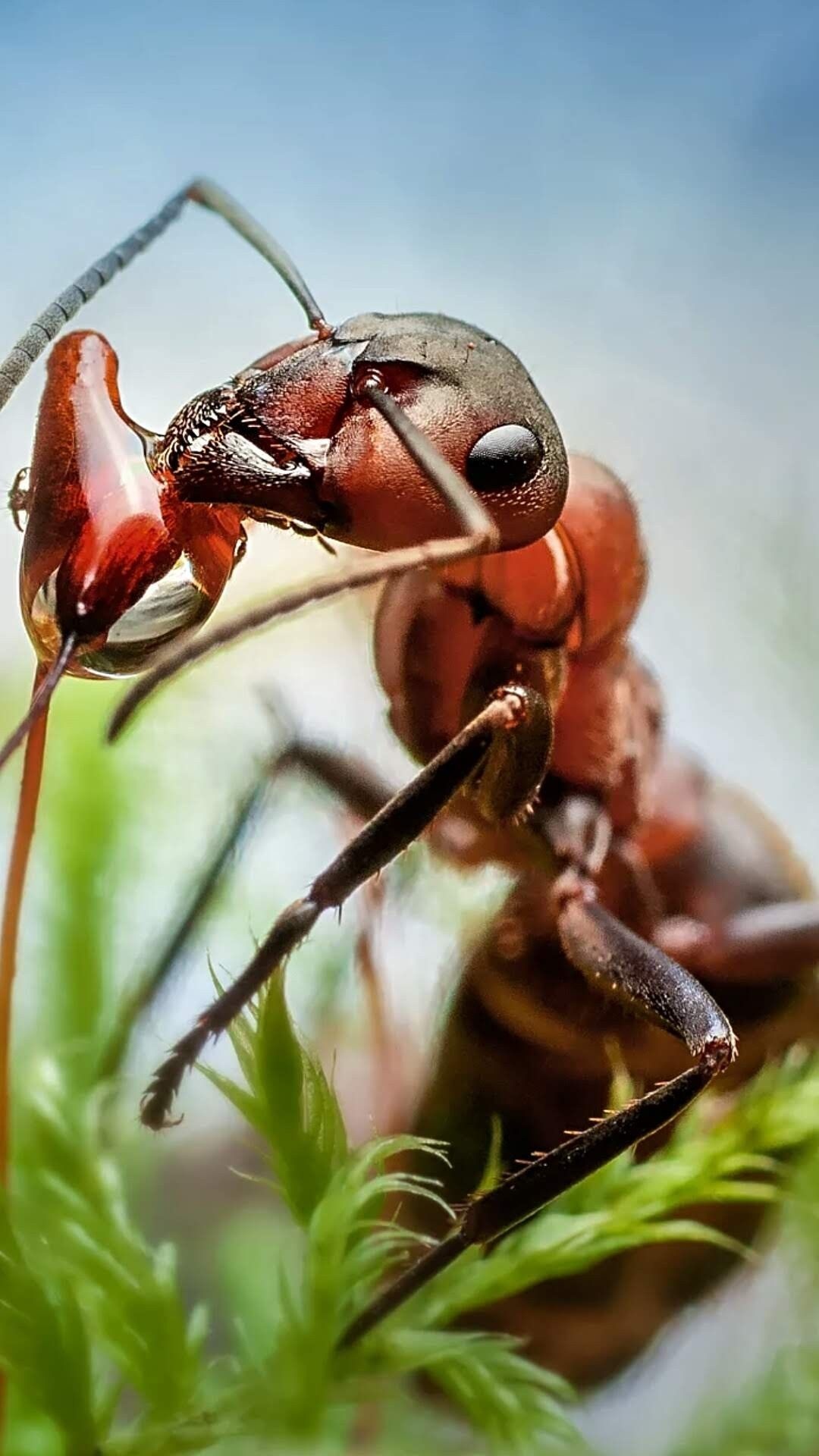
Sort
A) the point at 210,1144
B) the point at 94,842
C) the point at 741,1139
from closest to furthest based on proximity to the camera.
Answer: the point at 741,1139, the point at 94,842, the point at 210,1144

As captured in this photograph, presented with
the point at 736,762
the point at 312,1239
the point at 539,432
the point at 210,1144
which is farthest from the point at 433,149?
the point at 312,1239

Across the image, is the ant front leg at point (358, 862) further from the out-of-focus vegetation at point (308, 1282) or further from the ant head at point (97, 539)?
the ant head at point (97, 539)

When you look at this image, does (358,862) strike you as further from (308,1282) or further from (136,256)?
(136,256)

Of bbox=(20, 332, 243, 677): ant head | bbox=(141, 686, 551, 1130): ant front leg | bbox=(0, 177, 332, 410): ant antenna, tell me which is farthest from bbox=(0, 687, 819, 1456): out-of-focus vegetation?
bbox=(0, 177, 332, 410): ant antenna

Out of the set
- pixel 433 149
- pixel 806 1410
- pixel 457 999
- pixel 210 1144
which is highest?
pixel 433 149

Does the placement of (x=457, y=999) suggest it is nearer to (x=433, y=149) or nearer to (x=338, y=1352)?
(x=338, y=1352)

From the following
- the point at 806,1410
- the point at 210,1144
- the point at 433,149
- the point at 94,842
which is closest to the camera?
the point at 806,1410

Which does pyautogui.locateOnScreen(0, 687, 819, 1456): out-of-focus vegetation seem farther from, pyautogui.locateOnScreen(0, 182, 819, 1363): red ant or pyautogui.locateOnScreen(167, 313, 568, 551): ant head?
pyautogui.locateOnScreen(167, 313, 568, 551): ant head
